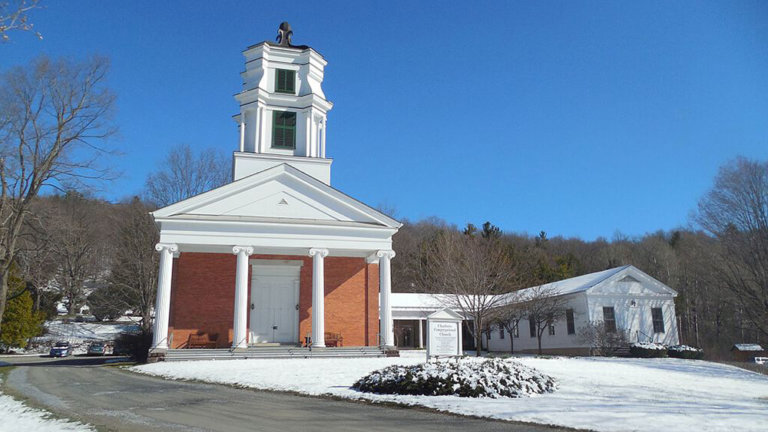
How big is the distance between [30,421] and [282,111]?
2167cm

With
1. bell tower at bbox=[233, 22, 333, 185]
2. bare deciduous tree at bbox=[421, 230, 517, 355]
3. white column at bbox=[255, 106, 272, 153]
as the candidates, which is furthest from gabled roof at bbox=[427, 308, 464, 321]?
white column at bbox=[255, 106, 272, 153]

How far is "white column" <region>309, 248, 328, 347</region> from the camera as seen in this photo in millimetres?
22516

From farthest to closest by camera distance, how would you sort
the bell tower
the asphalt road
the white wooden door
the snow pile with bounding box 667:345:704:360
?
the snow pile with bounding box 667:345:704:360 → the bell tower → the white wooden door → the asphalt road

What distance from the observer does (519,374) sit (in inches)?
477

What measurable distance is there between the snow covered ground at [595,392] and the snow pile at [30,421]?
4.88 metres

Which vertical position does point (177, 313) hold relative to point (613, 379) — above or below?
above

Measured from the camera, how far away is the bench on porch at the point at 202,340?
77.2ft

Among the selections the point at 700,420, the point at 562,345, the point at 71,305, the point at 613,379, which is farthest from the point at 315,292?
the point at 71,305

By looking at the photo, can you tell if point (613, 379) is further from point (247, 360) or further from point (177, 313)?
point (177, 313)

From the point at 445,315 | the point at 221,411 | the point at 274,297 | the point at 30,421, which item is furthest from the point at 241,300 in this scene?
the point at 30,421

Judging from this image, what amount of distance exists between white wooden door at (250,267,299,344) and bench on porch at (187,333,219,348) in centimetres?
168

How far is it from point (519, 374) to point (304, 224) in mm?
13464

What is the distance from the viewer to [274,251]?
24672mm

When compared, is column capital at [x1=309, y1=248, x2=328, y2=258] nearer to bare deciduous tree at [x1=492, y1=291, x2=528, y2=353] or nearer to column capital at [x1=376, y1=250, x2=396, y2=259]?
column capital at [x1=376, y1=250, x2=396, y2=259]
